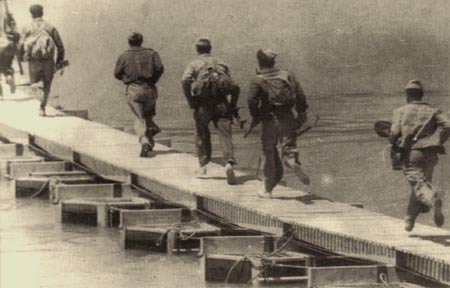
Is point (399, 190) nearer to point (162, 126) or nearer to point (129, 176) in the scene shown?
point (129, 176)

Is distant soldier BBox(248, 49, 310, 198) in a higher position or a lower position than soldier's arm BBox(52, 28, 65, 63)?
lower

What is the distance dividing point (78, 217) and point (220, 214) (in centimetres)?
214

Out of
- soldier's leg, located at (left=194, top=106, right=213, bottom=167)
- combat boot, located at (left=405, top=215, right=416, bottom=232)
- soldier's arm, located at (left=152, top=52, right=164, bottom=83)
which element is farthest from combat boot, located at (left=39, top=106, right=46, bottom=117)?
combat boot, located at (left=405, top=215, right=416, bottom=232)

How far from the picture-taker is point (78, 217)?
1717 centimetres

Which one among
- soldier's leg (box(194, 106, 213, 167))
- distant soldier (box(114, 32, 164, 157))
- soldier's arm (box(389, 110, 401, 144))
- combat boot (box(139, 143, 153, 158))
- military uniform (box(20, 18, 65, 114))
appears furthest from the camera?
military uniform (box(20, 18, 65, 114))

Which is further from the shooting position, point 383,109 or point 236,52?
point 236,52

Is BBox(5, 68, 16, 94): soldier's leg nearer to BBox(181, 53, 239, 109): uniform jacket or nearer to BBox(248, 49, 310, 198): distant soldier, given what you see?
BBox(181, 53, 239, 109): uniform jacket

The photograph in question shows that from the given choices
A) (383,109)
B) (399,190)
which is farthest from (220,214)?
(383,109)

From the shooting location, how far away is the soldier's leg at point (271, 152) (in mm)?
15257

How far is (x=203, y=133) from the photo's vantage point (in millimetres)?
17156

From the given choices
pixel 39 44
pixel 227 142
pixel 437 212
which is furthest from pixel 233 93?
pixel 39 44

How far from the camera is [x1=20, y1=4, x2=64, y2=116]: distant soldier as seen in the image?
2303 cm

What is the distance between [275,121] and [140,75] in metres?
4.07

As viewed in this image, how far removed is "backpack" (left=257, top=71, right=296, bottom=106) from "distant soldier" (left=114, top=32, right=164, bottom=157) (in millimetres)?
4014
